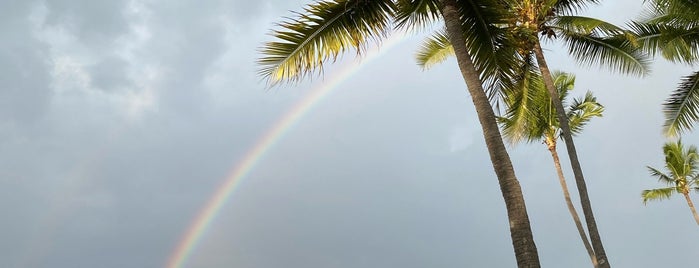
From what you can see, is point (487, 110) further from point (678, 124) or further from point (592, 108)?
point (592, 108)

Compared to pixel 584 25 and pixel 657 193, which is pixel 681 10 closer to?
pixel 584 25

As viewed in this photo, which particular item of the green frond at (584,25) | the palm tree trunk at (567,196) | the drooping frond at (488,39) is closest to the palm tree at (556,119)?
the palm tree trunk at (567,196)

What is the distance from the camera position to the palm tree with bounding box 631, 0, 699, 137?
52.0ft

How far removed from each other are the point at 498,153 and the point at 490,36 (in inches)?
127

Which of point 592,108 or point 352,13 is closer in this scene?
point 352,13

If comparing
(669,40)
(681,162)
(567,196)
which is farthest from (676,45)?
(681,162)

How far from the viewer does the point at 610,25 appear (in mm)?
15469

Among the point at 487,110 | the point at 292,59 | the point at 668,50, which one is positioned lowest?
the point at 487,110

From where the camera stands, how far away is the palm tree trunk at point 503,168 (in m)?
6.39

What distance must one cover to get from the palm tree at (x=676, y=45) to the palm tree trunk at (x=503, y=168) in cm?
932

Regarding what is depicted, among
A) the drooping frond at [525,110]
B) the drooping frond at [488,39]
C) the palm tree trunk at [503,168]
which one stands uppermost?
the drooping frond at [525,110]

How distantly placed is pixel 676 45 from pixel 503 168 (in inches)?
456

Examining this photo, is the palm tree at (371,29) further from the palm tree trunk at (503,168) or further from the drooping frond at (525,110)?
the drooping frond at (525,110)

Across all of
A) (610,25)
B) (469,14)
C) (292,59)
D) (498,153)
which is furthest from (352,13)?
(610,25)
